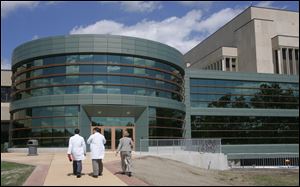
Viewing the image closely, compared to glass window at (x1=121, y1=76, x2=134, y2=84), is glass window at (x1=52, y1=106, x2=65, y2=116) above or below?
below

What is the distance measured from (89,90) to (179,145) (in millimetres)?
9038

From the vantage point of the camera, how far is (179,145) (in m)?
35.1

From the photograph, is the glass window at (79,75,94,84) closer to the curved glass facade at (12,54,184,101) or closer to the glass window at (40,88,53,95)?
the curved glass facade at (12,54,184,101)

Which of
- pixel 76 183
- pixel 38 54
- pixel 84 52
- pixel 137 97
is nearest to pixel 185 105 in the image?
pixel 137 97

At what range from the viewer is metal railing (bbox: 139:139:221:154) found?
33219mm

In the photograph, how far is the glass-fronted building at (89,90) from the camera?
3603 centimetres

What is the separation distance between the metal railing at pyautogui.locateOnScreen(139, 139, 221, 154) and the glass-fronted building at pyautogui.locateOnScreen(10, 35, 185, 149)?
3.19m

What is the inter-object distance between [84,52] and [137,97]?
6093mm

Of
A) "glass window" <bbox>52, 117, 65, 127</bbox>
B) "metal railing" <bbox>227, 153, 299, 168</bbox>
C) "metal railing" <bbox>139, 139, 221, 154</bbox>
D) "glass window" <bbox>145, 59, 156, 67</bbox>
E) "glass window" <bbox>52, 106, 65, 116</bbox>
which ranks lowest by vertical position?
"metal railing" <bbox>227, 153, 299, 168</bbox>

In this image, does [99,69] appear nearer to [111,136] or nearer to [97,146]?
[111,136]

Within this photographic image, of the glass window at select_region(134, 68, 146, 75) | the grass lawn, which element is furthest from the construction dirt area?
the glass window at select_region(134, 68, 146, 75)

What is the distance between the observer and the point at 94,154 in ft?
49.0

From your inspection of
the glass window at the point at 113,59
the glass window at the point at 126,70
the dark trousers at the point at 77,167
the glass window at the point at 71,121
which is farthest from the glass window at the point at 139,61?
the dark trousers at the point at 77,167

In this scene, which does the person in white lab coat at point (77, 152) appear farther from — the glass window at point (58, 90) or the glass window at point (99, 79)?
the glass window at point (58, 90)
